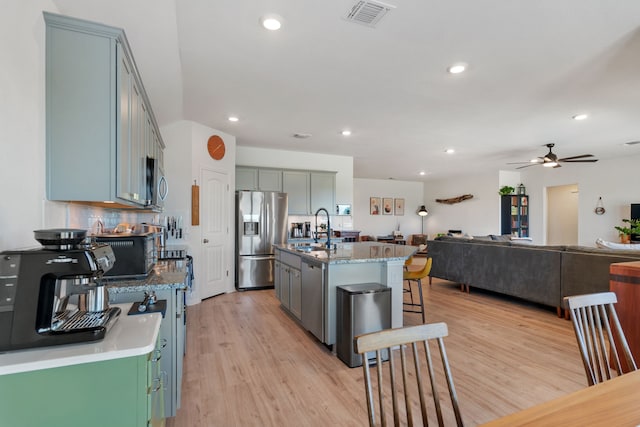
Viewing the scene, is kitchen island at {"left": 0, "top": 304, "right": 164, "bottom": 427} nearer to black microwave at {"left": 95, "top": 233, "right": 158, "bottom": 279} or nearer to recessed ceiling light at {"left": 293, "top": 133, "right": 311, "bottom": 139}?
black microwave at {"left": 95, "top": 233, "right": 158, "bottom": 279}

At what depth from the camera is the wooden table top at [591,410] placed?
35.3 inches

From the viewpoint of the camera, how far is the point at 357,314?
2775 millimetres

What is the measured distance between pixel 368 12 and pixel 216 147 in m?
Answer: 3.61

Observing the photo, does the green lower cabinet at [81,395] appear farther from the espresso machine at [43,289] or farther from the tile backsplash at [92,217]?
the tile backsplash at [92,217]

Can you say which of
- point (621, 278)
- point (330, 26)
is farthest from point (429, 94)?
point (621, 278)

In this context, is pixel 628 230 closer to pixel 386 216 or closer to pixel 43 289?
pixel 386 216

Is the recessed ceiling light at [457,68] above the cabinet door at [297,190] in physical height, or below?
above

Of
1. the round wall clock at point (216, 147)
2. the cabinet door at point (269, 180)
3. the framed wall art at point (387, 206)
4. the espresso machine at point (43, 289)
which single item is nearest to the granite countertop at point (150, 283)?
the espresso machine at point (43, 289)

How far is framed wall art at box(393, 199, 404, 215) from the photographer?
1134cm

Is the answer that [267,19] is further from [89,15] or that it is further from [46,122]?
[46,122]

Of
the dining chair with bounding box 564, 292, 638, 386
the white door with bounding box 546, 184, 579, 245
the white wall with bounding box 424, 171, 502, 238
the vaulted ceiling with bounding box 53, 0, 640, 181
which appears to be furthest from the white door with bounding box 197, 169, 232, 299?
the white door with bounding box 546, 184, 579, 245

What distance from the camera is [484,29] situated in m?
2.44

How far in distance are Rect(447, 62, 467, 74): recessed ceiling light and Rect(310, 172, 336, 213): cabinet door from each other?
12.5ft

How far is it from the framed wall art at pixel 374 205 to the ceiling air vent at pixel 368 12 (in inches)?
342
